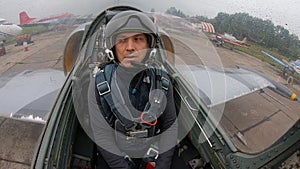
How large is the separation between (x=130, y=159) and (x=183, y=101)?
2.77ft

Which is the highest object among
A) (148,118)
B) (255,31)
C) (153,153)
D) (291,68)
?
(148,118)

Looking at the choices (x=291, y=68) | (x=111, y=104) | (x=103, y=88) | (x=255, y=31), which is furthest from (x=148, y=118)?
(x=255, y=31)

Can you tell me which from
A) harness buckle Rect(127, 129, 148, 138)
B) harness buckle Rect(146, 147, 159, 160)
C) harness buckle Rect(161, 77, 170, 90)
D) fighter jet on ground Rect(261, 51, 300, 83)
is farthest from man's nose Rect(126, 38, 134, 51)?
fighter jet on ground Rect(261, 51, 300, 83)

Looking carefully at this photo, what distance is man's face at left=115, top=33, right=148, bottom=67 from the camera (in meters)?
1.57

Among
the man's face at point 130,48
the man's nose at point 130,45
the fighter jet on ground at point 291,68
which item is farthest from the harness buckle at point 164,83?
the fighter jet on ground at point 291,68

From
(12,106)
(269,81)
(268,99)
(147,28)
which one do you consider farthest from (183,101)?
(268,99)

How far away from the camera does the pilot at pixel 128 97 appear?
1.54 metres

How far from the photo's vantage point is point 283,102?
24.0 feet

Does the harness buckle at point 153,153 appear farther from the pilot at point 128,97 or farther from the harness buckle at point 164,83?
the harness buckle at point 164,83

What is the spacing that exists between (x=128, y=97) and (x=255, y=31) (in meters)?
23.1

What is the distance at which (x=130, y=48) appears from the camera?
1.57 meters

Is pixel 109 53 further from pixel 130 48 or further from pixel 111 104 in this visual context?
pixel 111 104

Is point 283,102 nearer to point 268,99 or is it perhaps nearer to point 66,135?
point 268,99

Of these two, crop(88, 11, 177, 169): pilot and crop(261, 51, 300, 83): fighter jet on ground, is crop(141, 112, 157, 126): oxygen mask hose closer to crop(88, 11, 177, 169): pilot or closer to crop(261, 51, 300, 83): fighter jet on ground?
crop(88, 11, 177, 169): pilot
